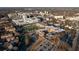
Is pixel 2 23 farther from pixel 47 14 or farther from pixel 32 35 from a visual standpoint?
pixel 47 14

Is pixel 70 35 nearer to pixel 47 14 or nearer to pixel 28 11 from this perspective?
pixel 47 14

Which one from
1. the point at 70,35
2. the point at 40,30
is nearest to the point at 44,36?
the point at 40,30

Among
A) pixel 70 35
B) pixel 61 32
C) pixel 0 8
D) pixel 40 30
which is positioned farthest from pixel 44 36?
pixel 0 8
